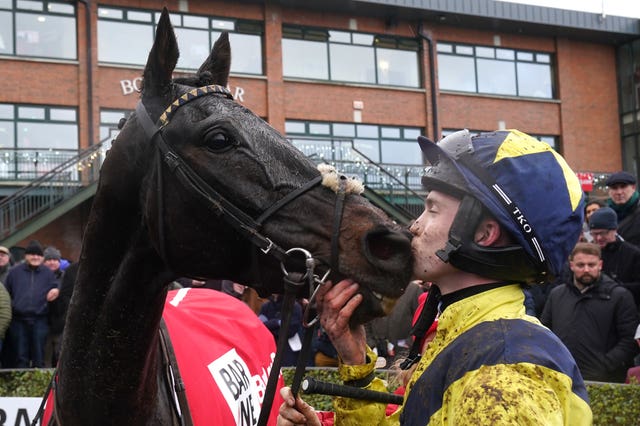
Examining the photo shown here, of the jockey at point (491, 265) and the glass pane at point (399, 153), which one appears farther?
the glass pane at point (399, 153)

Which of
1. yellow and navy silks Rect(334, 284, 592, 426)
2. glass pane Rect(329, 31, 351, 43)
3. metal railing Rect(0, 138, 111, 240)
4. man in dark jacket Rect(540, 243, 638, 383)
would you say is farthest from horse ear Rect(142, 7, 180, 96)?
glass pane Rect(329, 31, 351, 43)

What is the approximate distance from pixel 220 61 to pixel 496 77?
23.4 metres

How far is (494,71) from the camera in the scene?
2453 centimetres

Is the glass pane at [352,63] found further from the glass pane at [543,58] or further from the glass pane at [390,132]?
the glass pane at [543,58]

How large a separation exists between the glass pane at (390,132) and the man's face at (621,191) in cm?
1632

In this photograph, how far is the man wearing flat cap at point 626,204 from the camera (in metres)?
5.89

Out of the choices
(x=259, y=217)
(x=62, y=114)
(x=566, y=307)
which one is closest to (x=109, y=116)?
(x=62, y=114)

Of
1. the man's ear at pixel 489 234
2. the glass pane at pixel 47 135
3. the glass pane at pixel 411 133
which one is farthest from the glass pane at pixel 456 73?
the man's ear at pixel 489 234

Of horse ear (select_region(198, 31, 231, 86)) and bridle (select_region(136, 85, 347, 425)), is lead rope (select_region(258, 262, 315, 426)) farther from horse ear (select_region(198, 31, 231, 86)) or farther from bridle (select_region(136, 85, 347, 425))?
horse ear (select_region(198, 31, 231, 86))

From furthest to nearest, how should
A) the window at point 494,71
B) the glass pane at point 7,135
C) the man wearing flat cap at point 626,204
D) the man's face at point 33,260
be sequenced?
the window at point 494,71
the glass pane at point 7,135
the man's face at point 33,260
the man wearing flat cap at point 626,204

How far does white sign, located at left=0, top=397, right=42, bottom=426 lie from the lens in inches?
173

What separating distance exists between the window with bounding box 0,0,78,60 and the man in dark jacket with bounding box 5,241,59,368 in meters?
12.3

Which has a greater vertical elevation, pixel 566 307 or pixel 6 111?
pixel 6 111

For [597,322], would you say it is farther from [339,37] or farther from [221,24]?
[339,37]
